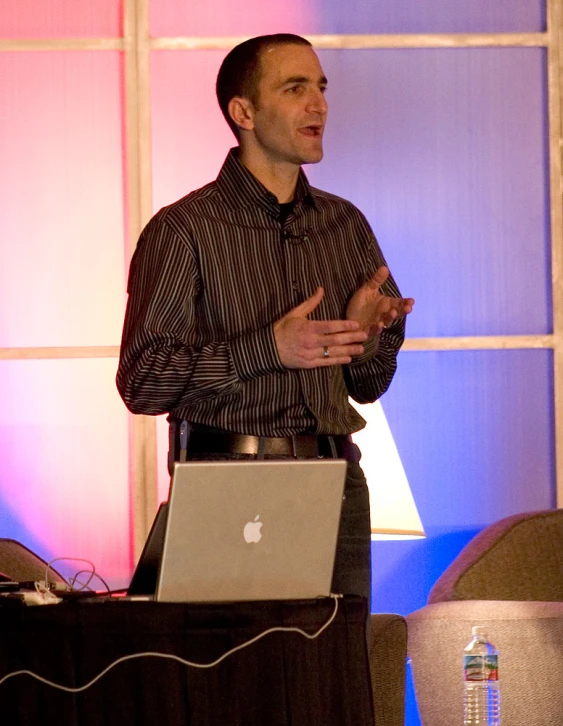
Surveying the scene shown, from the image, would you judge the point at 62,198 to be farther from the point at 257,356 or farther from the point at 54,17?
the point at 257,356

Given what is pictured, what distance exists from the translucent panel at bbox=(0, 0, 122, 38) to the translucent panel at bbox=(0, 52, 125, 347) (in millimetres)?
82

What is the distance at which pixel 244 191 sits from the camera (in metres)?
2.58

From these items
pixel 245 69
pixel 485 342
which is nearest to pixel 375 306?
pixel 245 69

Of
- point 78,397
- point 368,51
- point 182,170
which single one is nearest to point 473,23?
point 368,51

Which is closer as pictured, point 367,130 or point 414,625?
point 414,625

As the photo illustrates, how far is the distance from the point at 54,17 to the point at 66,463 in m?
1.62

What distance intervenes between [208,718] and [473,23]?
10.3ft

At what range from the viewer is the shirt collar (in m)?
2.57

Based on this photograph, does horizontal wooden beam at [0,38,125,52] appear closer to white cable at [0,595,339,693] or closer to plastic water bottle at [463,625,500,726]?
plastic water bottle at [463,625,500,726]

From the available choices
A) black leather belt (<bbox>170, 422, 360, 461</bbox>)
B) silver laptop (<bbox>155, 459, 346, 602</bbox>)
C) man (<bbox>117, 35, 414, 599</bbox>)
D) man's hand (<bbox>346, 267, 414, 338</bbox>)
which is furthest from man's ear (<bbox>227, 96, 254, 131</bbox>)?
silver laptop (<bbox>155, 459, 346, 602</bbox>)

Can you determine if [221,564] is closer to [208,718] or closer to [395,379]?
[208,718]

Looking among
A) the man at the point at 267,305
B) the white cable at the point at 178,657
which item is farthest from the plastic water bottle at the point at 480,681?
the white cable at the point at 178,657

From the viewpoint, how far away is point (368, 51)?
4125mm

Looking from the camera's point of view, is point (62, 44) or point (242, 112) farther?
point (62, 44)
